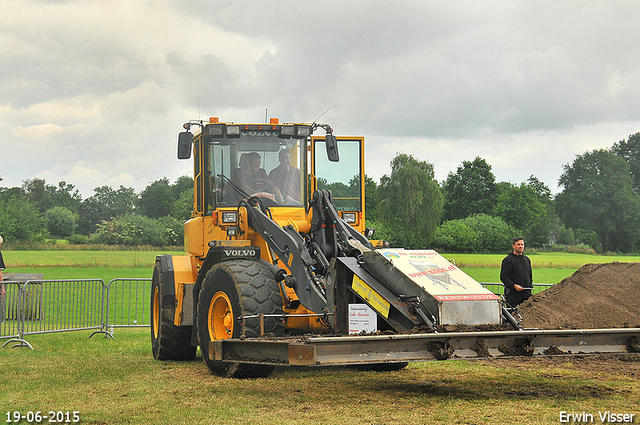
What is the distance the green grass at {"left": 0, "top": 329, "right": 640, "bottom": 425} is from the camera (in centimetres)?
656

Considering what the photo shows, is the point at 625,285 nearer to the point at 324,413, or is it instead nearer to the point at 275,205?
the point at 275,205

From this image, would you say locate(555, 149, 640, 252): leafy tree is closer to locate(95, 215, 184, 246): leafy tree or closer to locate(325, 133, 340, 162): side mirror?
locate(95, 215, 184, 246): leafy tree

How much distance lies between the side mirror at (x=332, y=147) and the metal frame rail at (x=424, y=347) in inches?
156

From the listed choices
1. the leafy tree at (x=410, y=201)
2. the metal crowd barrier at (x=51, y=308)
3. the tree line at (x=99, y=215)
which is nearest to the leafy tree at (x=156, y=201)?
the tree line at (x=99, y=215)

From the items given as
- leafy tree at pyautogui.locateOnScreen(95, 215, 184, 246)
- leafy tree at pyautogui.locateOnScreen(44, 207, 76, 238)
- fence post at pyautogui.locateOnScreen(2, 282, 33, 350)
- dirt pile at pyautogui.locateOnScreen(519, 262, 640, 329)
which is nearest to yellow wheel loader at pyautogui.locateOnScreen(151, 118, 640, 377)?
fence post at pyautogui.locateOnScreen(2, 282, 33, 350)

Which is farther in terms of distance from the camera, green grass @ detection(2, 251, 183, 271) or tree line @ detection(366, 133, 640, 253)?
tree line @ detection(366, 133, 640, 253)

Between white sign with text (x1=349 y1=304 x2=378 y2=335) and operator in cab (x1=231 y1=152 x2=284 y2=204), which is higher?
operator in cab (x1=231 y1=152 x2=284 y2=204)

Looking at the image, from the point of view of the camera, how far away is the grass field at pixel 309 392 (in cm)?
657

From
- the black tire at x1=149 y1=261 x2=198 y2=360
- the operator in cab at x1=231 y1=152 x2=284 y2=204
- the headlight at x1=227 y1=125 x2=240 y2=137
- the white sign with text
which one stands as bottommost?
the black tire at x1=149 y1=261 x2=198 y2=360

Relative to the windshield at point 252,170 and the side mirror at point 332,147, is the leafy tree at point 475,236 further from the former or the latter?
the windshield at point 252,170

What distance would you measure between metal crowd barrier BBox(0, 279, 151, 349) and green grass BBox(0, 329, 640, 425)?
2668mm

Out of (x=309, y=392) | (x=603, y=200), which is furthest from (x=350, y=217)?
(x=603, y=200)

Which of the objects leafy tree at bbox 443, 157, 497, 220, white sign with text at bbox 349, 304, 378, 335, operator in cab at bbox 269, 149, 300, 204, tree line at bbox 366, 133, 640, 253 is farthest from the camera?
leafy tree at bbox 443, 157, 497, 220

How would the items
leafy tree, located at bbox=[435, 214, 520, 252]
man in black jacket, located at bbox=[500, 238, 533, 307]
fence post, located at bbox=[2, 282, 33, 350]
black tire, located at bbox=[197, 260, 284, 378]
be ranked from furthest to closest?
leafy tree, located at bbox=[435, 214, 520, 252] < fence post, located at bbox=[2, 282, 33, 350] < man in black jacket, located at bbox=[500, 238, 533, 307] < black tire, located at bbox=[197, 260, 284, 378]
